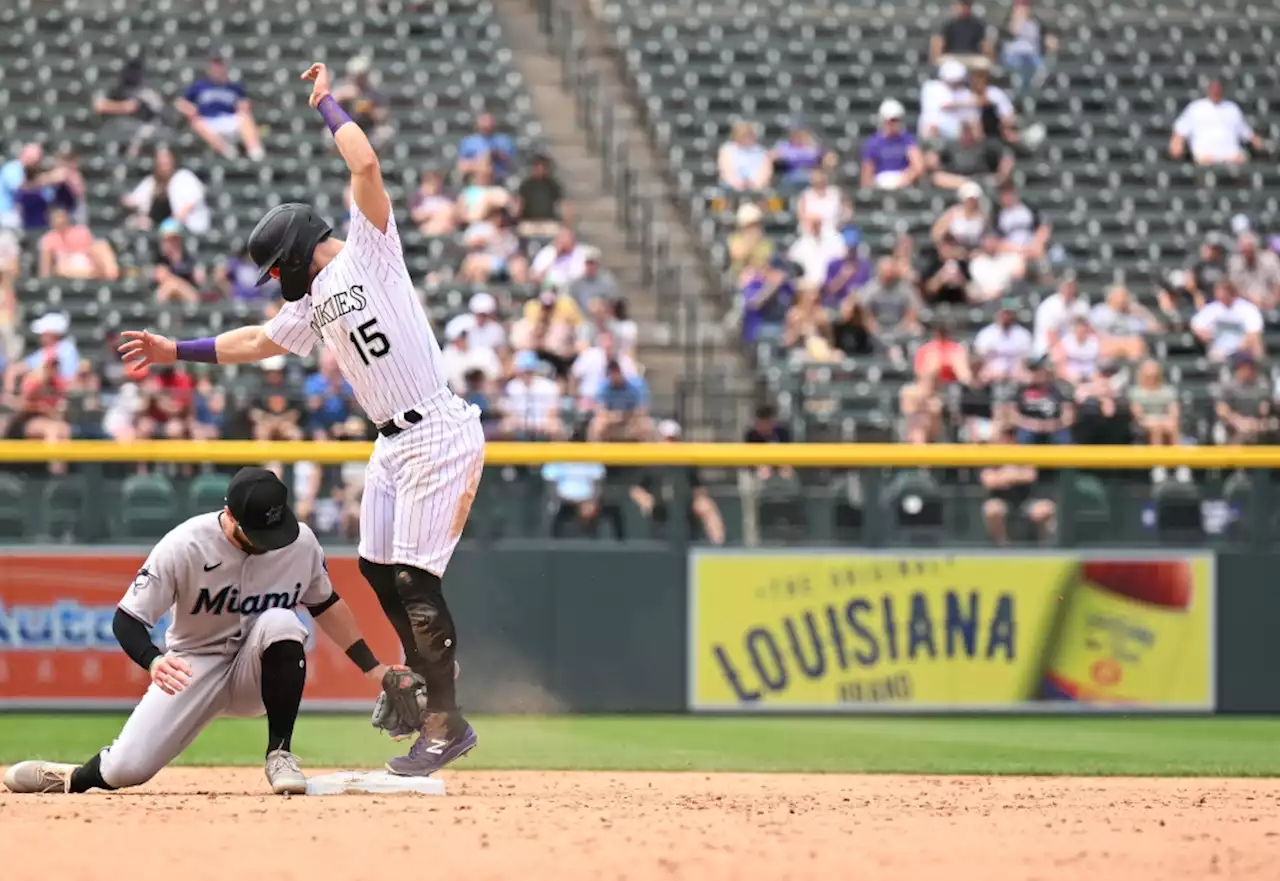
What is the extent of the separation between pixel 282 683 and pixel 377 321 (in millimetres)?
1349

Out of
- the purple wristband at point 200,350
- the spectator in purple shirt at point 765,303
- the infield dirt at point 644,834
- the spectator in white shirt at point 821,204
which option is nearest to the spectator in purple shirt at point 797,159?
the spectator in white shirt at point 821,204

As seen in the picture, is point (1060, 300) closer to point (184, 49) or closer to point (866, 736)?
point (866, 736)

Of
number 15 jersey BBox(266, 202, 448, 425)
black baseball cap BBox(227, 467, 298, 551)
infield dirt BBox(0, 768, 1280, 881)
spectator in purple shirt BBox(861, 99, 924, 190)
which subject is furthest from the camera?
spectator in purple shirt BBox(861, 99, 924, 190)

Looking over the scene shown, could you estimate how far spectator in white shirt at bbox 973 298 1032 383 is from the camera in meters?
14.5

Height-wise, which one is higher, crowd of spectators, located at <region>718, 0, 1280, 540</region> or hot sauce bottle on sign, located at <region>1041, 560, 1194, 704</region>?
crowd of spectators, located at <region>718, 0, 1280, 540</region>

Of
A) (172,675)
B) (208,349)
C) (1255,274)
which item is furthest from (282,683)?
(1255,274)

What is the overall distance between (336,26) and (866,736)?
412 inches

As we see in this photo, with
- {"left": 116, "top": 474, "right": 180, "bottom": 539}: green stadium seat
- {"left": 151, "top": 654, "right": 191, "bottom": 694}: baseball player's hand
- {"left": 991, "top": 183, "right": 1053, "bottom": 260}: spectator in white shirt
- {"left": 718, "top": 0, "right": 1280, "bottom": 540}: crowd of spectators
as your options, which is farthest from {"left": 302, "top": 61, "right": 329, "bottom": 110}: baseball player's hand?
{"left": 991, "top": 183, "right": 1053, "bottom": 260}: spectator in white shirt

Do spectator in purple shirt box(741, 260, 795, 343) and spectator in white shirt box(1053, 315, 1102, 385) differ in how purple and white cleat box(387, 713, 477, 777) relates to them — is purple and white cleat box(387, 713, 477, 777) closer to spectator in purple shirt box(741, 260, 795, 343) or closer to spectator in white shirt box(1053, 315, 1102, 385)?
spectator in white shirt box(1053, 315, 1102, 385)

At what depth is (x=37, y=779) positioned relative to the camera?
25.0 feet

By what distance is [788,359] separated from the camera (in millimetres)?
14977

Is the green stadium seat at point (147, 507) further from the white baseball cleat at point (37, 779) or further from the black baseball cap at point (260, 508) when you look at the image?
the black baseball cap at point (260, 508)

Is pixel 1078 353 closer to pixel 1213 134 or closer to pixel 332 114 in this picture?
pixel 1213 134

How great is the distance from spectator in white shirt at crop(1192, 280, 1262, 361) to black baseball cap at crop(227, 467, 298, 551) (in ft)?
31.4
